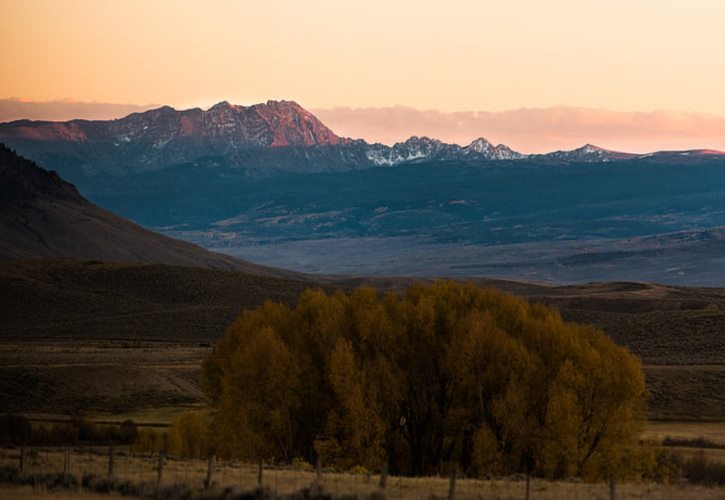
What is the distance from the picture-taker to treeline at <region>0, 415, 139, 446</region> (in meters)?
60.4

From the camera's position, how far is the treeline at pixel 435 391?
177 ft

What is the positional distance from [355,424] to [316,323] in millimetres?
6646

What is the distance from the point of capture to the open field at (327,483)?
3659 centimetres

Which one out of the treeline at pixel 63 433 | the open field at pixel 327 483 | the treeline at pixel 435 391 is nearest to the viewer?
the open field at pixel 327 483

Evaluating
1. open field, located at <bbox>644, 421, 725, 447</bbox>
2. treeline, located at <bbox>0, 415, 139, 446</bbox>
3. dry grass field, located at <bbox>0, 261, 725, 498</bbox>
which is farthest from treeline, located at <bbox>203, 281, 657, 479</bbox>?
open field, located at <bbox>644, 421, 725, 447</bbox>

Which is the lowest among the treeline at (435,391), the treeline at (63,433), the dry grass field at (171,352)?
the dry grass field at (171,352)

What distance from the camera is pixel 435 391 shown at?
58312 millimetres

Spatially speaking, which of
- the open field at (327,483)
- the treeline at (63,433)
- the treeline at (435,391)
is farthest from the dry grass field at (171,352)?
the treeline at (435,391)

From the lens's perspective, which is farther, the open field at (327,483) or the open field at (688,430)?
the open field at (688,430)

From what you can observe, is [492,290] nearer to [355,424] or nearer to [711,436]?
[355,424]

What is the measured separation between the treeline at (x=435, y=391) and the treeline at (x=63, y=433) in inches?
281

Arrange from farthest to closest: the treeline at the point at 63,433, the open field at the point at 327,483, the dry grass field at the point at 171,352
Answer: the treeline at the point at 63,433
the dry grass field at the point at 171,352
the open field at the point at 327,483

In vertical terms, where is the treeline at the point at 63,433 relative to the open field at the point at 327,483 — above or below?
below

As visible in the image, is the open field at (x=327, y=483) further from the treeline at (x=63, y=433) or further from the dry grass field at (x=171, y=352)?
the treeline at (x=63, y=433)
